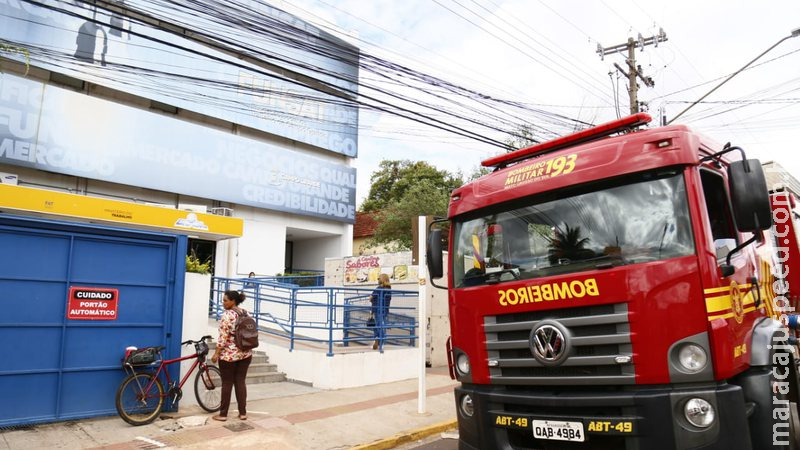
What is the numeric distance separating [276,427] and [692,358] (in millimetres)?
5160

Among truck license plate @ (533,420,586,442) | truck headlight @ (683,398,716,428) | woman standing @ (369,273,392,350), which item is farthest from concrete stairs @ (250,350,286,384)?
truck headlight @ (683,398,716,428)

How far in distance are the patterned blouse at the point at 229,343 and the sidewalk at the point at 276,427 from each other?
832mm

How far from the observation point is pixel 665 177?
12.9 ft

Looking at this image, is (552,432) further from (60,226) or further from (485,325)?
(60,226)

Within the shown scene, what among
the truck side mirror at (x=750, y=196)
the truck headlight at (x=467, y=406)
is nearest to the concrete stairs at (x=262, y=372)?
the truck headlight at (x=467, y=406)

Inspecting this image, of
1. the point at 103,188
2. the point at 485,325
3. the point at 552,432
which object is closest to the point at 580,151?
the point at 485,325

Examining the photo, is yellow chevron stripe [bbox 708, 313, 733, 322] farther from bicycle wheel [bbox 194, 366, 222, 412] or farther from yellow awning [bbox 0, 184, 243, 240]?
yellow awning [bbox 0, 184, 243, 240]

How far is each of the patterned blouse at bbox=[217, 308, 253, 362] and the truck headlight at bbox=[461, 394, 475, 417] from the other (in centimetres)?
375

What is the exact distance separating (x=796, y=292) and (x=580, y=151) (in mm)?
3741

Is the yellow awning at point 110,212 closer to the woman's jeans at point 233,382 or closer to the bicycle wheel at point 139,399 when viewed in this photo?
the bicycle wheel at point 139,399

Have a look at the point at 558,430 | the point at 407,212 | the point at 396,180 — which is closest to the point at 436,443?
the point at 558,430

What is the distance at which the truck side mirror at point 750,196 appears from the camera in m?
3.69

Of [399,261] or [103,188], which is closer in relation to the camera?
[399,261]

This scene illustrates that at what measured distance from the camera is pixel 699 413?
11.1 ft
